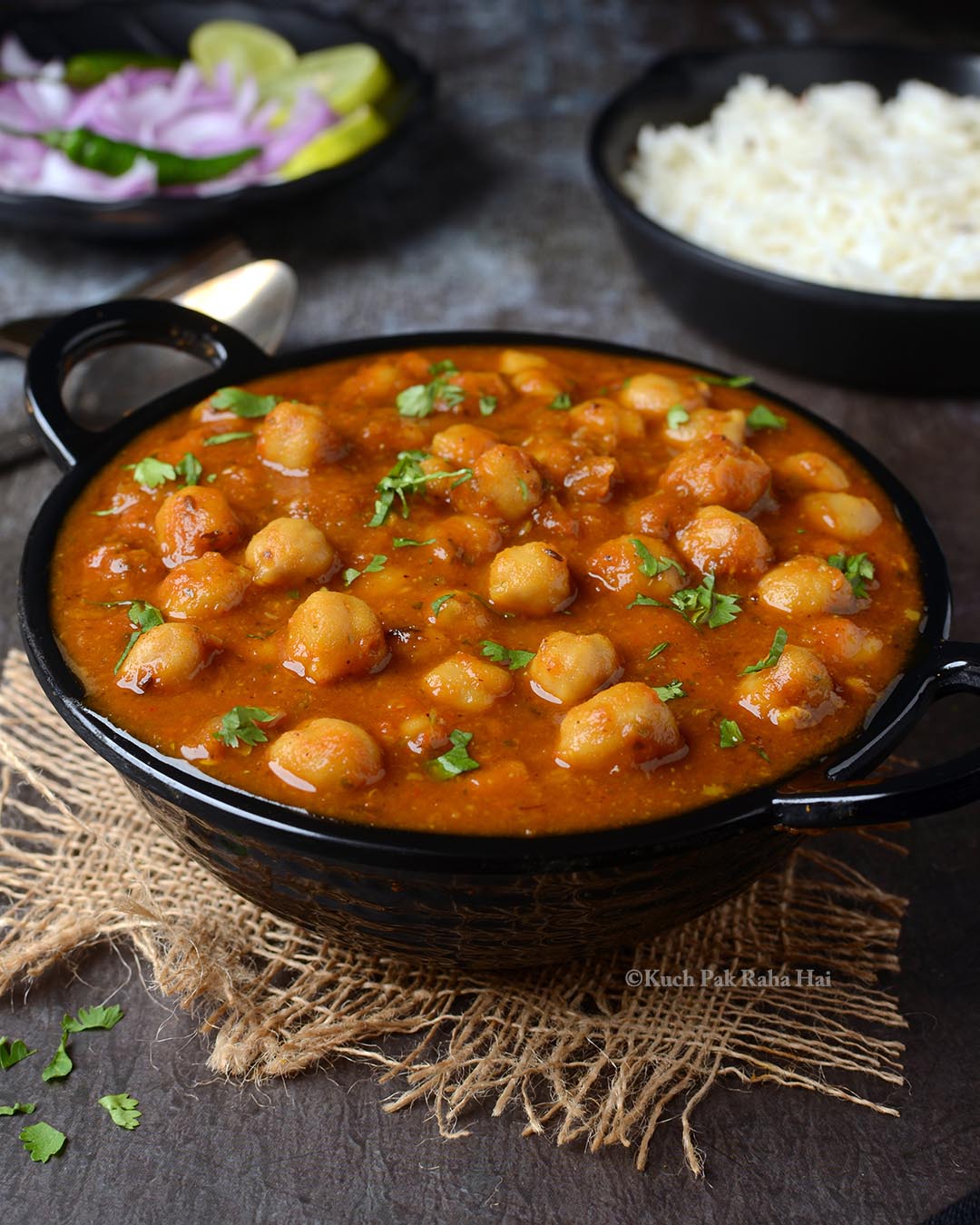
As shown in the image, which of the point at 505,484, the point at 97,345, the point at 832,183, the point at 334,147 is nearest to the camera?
the point at 505,484

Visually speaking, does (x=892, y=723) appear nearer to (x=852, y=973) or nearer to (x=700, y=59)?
(x=852, y=973)

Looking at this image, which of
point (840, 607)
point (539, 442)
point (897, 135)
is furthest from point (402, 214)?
point (840, 607)

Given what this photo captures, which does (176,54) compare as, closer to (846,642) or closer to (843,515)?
(843,515)

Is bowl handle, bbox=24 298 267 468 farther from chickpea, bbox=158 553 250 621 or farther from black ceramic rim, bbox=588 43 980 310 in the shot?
black ceramic rim, bbox=588 43 980 310

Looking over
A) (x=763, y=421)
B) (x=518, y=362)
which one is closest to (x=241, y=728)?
(x=518, y=362)

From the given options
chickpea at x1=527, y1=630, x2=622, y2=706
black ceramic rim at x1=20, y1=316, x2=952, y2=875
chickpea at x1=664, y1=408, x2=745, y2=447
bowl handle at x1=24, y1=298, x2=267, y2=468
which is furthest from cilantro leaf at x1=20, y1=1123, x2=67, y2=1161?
chickpea at x1=664, y1=408, x2=745, y2=447
